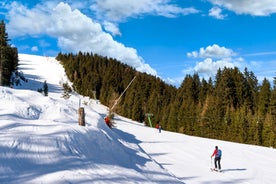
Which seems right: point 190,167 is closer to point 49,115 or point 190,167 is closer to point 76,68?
point 49,115

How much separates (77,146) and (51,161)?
2.02 m

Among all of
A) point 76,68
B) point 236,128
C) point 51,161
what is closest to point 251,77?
point 236,128

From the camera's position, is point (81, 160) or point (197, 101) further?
point (197, 101)

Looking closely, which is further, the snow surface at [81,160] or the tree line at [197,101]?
the tree line at [197,101]

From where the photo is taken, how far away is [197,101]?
9550 cm

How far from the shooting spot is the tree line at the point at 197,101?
61062 millimetres

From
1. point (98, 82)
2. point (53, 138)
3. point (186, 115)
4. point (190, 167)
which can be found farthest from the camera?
point (98, 82)

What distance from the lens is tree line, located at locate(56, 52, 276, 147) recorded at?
6106 centimetres

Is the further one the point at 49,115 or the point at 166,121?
the point at 166,121

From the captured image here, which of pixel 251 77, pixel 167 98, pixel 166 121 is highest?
pixel 251 77

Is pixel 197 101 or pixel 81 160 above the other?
pixel 197 101

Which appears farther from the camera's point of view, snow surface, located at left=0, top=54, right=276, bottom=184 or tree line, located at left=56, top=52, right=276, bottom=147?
tree line, located at left=56, top=52, right=276, bottom=147

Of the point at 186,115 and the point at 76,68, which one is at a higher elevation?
the point at 76,68

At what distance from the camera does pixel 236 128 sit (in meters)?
62.1
